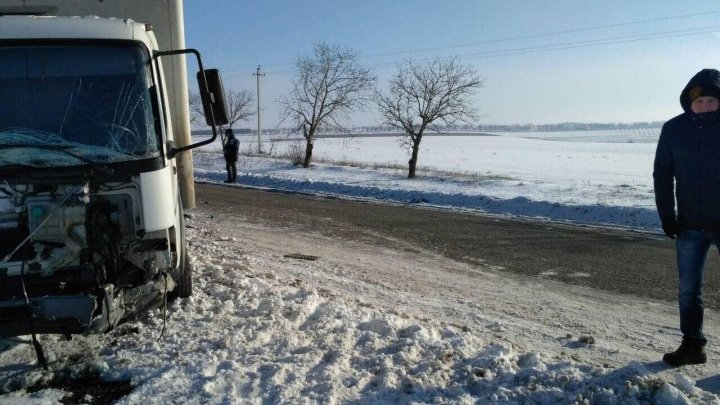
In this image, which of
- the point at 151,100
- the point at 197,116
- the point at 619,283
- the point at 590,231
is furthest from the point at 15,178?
the point at 197,116

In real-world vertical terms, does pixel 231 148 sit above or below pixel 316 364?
above

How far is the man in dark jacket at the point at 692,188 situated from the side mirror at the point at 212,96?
3486mm

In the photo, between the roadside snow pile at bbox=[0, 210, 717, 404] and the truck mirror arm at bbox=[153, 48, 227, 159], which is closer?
the roadside snow pile at bbox=[0, 210, 717, 404]

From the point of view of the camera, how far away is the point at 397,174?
77.4ft

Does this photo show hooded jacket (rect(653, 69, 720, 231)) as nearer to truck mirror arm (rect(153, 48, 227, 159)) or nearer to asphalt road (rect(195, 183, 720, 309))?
asphalt road (rect(195, 183, 720, 309))

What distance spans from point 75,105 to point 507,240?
294 inches

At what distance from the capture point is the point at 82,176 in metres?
3.49

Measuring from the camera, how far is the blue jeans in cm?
368

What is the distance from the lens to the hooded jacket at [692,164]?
3527mm

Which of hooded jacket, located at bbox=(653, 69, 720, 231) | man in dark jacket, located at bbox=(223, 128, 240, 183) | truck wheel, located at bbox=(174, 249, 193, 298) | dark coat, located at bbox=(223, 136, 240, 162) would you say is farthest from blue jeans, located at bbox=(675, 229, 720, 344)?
dark coat, located at bbox=(223, 136, 240, 162)

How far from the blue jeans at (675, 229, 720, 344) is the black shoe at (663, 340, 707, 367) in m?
0.04

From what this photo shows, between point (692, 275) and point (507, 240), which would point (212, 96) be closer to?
point (692, 275)

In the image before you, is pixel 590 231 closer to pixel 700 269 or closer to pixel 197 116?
pixel 700 269

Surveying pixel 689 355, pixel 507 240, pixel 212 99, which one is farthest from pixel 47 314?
pixel 507 240
